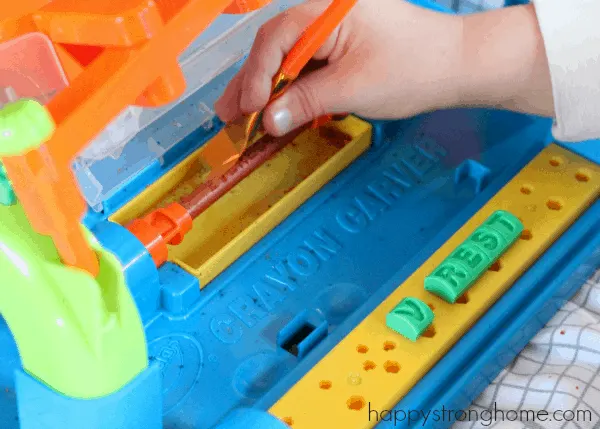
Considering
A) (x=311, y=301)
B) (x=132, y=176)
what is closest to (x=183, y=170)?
(x=132, y=176)

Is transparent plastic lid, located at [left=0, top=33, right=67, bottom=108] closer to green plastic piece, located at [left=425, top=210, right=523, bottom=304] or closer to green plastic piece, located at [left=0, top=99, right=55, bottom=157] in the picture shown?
green plastic piece, located at [left=0, top=99, right=55, bottom=157]

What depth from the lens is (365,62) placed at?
55 cm

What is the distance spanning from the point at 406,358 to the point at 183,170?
22 cm

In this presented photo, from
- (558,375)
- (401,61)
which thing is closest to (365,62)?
(401,61)

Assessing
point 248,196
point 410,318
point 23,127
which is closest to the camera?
point 23,127

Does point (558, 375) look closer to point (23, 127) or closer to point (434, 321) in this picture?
point (434, 321)

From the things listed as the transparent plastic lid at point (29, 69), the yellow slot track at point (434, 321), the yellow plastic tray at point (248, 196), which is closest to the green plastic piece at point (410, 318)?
the yellow slot track at point (434, 321)

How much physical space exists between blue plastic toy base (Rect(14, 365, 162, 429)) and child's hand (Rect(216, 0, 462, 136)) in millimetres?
236

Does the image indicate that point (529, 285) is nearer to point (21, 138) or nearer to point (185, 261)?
point (185, 261)

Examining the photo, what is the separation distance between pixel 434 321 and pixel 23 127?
11.5 inches

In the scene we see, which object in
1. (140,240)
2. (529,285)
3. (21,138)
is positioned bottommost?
(529,285)

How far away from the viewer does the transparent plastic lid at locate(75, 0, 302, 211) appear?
0.55 metres

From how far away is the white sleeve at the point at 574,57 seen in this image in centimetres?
51

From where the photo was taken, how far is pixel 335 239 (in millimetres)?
569
